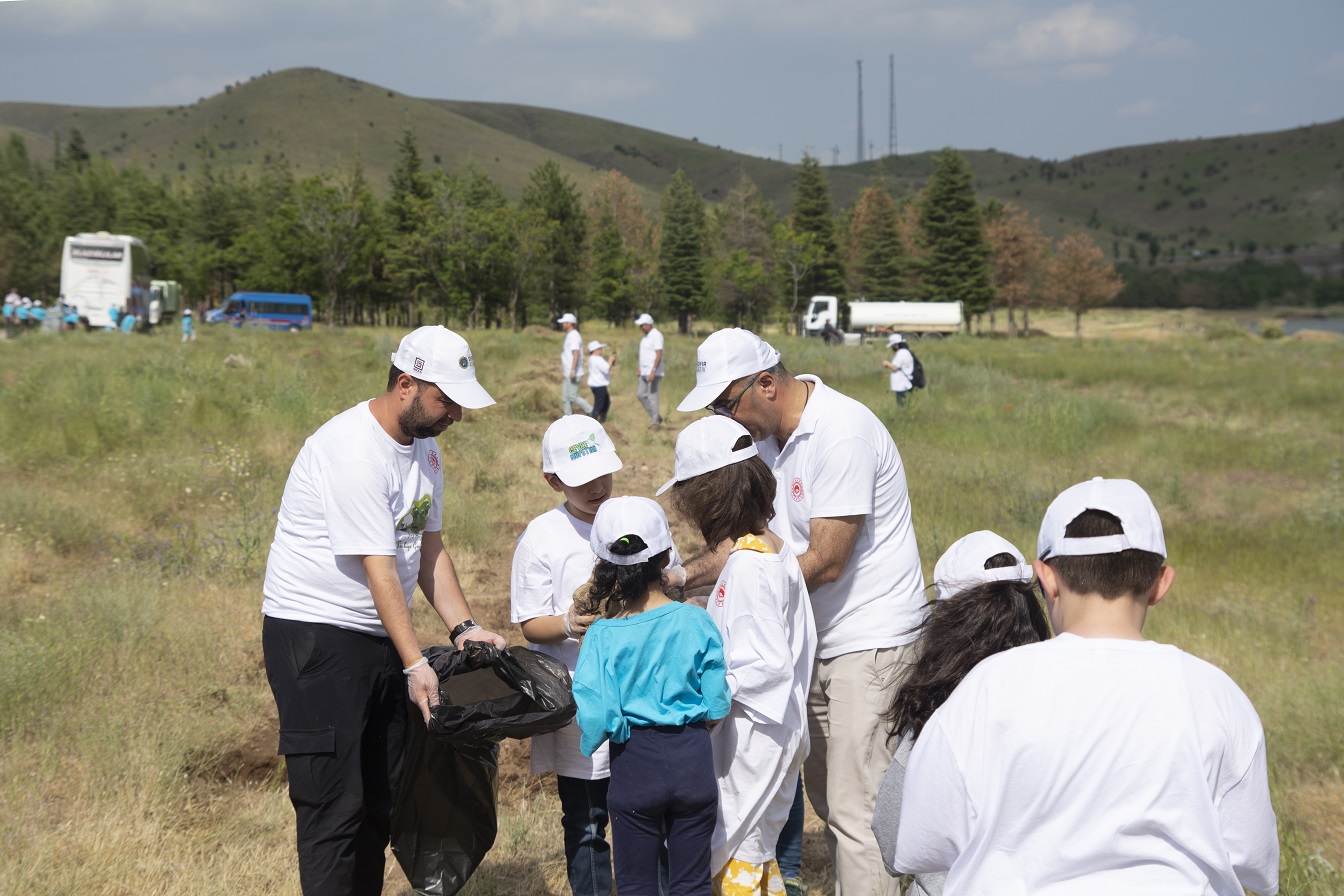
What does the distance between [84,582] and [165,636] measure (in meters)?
1.59

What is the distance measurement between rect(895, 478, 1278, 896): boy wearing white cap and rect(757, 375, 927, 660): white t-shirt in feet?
4.21

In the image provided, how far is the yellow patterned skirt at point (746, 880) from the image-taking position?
2.98 metres

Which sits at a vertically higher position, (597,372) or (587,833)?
(597,372)

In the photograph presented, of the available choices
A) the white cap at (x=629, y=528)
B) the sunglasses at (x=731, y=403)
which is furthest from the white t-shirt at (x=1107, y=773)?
the sunglasses at (x=731, y=403)

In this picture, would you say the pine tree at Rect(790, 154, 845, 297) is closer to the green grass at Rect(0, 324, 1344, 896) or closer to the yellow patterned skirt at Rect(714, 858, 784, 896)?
the green grass at Rect(0, 324, 1344, 896)

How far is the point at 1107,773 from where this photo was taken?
1712 millimetres

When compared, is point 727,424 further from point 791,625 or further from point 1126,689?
point 1126,689

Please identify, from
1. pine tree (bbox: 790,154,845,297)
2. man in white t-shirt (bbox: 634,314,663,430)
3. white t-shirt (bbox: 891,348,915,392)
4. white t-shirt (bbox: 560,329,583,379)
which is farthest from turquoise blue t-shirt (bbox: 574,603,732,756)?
pine tree (bbox: 790,154,845,297)

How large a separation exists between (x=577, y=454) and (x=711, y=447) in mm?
541

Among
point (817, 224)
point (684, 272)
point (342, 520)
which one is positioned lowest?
point (342, 520)

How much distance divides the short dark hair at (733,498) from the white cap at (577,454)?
1.25ft

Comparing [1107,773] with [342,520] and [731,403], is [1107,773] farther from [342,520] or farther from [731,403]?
[342,520]

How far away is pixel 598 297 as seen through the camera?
67438 millimetres

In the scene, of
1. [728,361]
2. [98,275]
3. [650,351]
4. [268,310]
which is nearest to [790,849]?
[728,361]
